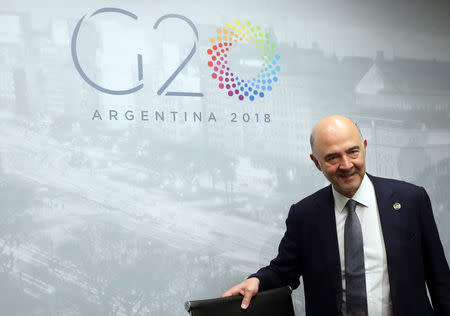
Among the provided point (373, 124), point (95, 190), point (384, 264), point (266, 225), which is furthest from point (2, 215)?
point (373, 124)

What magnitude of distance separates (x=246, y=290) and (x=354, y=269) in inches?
17.9

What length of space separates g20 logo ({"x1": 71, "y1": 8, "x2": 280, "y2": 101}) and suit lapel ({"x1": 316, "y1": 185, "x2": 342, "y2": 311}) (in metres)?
0.81

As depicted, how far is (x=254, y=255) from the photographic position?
244cm

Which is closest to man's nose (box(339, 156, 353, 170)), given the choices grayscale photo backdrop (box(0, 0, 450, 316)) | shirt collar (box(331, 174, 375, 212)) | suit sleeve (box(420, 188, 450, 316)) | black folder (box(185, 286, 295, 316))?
shirt collar (box(331, 174, 375, 212))

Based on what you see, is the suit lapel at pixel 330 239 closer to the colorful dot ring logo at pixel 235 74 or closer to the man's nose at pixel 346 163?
the man's nose at pixel 346 163

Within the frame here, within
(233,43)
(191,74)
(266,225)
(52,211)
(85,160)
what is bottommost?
(266,225)

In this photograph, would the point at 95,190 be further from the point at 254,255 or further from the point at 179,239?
the point at 254,255

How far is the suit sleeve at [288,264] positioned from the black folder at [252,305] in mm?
82

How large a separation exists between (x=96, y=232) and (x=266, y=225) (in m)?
0.91

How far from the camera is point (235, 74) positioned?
2.43m

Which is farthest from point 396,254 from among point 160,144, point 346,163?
point 160,144

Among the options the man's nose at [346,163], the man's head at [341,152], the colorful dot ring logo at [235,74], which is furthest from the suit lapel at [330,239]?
the colorful dot ring logo at [235,74]

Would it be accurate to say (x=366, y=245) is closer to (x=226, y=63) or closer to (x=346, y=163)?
(x=346, y=163)

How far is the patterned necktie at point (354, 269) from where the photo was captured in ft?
5.78
